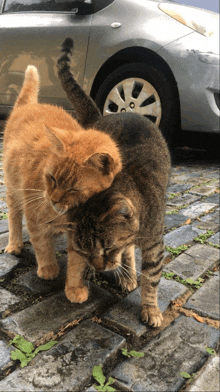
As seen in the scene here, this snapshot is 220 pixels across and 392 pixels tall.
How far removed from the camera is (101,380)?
146 centimetres

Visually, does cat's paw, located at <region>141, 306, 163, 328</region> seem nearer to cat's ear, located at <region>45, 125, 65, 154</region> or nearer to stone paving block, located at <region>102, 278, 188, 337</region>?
stone paving block, located at <region>102, 278, 188, 337</region>

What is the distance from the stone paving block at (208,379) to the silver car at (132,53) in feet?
11.5

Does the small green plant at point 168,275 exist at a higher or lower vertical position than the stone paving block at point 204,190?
lower

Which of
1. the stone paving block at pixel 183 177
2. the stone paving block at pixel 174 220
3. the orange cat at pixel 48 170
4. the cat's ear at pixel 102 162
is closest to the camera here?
the cat's ear at pixel 102 162

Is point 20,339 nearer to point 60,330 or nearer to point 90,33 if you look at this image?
point 60,330

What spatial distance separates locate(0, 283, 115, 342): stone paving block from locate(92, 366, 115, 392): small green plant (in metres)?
0.32

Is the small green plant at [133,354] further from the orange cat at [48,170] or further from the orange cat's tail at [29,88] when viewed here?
the orange cat's tail at [29,88]

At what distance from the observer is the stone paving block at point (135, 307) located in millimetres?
1854

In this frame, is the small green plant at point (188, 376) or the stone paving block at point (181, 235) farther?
the stone paving block at point (181, 235)

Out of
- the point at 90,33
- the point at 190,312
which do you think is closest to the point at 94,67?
the point at 90,33

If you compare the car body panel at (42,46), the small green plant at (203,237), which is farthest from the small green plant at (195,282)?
the car body panel at (42,46)

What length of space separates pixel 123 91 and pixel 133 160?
306cm

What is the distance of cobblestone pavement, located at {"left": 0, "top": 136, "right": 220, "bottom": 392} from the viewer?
1475 mm

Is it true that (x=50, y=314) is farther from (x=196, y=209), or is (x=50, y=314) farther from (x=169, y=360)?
(x=196, y=209)
